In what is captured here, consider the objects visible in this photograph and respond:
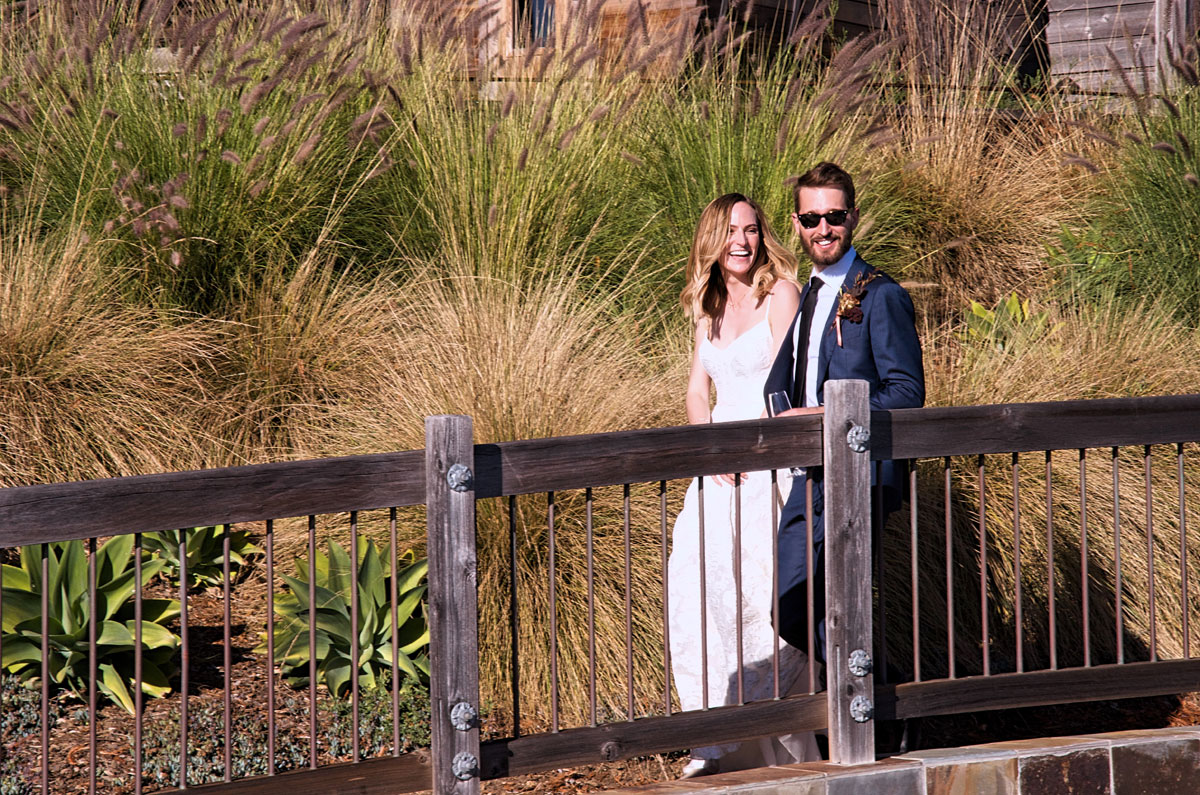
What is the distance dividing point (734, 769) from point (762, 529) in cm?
82

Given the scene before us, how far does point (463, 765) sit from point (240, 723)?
4.55 feet

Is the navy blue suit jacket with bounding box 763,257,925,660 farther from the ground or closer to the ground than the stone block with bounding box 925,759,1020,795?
farther from the ground

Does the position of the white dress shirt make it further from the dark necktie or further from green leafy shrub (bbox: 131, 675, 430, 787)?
green leafy shrub (bbox: 131, 675, 430, 787)

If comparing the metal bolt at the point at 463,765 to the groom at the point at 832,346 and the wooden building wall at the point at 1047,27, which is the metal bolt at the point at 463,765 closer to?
the groom at the point at 832,346

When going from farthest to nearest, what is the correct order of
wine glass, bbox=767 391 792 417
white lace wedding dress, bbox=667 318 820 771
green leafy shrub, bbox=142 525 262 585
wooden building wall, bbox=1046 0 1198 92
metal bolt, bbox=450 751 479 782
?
1. wooden building wall, bbox=1046 0 1198 92
2. green leafy shrub, bbox=142 525 262 585
3. white lace wedding dress, bbox=667 318 820 771
4. wine glass, bbox=767 391 792 417
5. metal bolt, bbox=450 751 479 782

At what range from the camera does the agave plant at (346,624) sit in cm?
428

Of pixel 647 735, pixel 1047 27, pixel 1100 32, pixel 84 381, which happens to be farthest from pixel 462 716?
pixel 1047 27

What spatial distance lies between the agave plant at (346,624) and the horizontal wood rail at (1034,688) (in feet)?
5.03

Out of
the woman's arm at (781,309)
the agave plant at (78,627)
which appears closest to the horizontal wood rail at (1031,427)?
the woman's arm at (781,309)

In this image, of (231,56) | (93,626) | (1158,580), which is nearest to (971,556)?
(1158,580)

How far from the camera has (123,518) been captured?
9.41 ft

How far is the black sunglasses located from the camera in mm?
3803

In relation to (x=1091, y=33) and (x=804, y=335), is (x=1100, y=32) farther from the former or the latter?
(x=804, y=335)

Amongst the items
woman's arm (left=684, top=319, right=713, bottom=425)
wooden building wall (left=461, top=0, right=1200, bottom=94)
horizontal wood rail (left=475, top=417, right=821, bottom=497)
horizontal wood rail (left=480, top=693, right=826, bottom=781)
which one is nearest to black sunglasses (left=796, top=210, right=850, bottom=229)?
horizontal wood rail (left=475, top=417, right=821, bottom=497)
